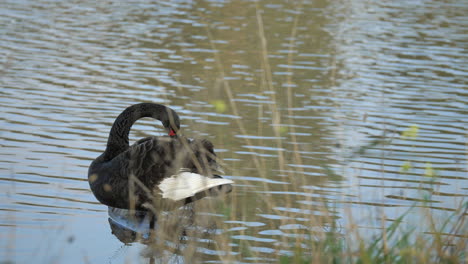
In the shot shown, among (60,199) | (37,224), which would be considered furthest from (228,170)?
(37,224)

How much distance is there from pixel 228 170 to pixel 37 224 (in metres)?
2.26

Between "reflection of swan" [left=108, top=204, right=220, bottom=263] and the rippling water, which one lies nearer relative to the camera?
"reflection of swan" [left=108, top=204, right=220, bottom=263]

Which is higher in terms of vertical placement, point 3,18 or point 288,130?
point 288,130

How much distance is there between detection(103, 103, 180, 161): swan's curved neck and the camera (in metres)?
6.65

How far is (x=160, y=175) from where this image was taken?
596 centimetres

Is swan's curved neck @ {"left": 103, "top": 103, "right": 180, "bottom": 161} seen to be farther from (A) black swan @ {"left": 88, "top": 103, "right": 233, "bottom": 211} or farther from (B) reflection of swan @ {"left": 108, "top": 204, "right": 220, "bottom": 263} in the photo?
(B) reflection of swan @ {"left": 108, "top": 204, "right": 220, "bottom": 263}

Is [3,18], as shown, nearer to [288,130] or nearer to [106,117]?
[106,117]

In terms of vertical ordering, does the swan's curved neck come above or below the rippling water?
above

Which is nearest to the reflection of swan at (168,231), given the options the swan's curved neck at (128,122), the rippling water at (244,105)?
the rippling water at (244,105)

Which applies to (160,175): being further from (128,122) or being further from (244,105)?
(244,105)

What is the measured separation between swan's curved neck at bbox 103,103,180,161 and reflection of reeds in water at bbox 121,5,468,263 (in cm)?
56

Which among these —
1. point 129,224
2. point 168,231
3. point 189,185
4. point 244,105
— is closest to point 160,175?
point 189,185

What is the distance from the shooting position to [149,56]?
14.0 meters

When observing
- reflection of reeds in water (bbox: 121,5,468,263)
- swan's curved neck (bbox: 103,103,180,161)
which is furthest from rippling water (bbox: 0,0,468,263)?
swan's curved neck (bbox: 103,103,180,161)
